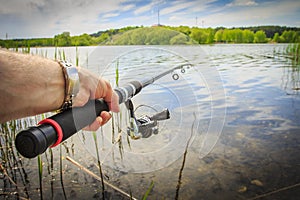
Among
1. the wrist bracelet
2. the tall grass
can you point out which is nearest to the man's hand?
the wrist bracelet

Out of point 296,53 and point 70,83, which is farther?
point 296,53

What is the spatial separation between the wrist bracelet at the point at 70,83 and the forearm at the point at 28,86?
2cm

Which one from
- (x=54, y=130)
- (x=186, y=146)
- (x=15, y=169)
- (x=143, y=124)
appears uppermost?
(x=54, y=130)

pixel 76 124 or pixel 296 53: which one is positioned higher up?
pixel 296 53

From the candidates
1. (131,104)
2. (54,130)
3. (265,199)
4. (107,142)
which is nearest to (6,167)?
(107,142)

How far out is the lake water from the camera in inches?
60.6

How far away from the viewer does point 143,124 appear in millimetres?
1504

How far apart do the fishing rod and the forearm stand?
15 cm

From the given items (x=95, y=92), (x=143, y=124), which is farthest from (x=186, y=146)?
(x=95, y=92)

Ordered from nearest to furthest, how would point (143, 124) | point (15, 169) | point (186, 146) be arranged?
point (143, 124)
point (186, 146)
point (15, 169)

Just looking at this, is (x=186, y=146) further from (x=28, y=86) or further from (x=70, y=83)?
(x=28, y=86)

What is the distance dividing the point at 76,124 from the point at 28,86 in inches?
10.7

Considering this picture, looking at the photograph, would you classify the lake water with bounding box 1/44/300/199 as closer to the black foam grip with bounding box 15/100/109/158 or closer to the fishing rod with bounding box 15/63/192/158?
the fishing rod with bounding box 15/63/192/158

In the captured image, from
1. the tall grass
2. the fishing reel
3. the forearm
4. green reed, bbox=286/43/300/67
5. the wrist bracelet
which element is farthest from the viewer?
green reed, bbox=286/43/300/67
